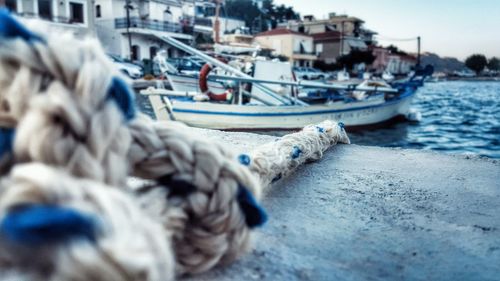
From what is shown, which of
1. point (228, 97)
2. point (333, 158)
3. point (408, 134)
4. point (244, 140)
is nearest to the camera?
point (333, 158)

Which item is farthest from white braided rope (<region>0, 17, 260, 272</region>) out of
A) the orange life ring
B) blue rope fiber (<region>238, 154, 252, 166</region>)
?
the orange life ring

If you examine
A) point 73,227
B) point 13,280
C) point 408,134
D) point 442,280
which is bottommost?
point 408,134

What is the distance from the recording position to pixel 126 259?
1.42 ft

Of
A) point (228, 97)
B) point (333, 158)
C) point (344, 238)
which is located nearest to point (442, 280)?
point (344, 238)

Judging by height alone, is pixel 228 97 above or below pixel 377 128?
above

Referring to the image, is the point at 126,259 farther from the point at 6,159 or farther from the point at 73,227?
the point at 6,159

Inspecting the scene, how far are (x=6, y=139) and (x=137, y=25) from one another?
88.0ft

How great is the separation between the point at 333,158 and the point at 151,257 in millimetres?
1512

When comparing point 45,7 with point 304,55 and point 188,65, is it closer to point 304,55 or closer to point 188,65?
point 188,65

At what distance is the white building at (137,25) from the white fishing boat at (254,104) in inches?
657

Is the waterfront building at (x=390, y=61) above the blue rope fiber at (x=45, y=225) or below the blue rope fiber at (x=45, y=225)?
above

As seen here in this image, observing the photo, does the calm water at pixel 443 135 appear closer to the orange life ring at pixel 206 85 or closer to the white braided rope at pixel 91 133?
the orange life ring at pixel 206 85

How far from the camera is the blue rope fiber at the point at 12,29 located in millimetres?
534

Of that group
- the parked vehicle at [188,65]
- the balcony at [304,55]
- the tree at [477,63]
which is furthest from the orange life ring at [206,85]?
the tree at [477,63]
